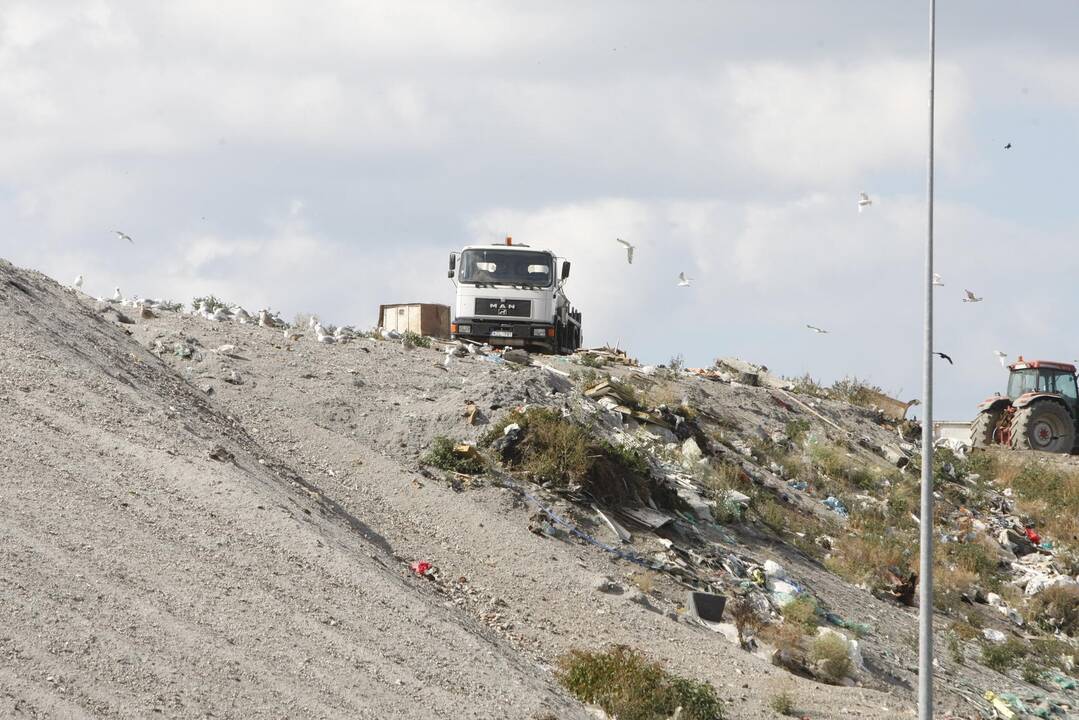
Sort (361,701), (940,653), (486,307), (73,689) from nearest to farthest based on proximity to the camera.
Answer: (73,689), (361,701), (940,653), (486,307)

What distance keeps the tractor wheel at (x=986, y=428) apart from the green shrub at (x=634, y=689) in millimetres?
16742

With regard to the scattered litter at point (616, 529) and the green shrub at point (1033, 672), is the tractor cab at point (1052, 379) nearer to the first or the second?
the green shrub at point (1033, 672)

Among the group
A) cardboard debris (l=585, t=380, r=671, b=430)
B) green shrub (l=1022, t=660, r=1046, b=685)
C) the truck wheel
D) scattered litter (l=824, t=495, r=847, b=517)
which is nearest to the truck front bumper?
cardboard debris (l=585, t=380, r=671, b=430)

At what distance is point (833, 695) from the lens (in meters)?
12.0

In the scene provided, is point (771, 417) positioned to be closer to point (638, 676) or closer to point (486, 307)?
point (486, 307)

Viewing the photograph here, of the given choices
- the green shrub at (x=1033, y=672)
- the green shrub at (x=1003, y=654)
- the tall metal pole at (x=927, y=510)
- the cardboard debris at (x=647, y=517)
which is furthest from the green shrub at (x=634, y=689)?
the green shrub at (x=1033, y=672)

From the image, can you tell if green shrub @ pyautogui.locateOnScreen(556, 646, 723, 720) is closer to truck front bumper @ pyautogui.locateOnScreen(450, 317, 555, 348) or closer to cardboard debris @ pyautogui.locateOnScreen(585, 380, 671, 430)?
cardboard debris @ pyautogui.locateOnScreen(585, 380, 671, 430)

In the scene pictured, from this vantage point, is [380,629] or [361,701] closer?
[361,701]

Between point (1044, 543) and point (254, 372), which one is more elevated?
point (254, 372)

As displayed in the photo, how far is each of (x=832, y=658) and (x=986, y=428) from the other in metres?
14.9

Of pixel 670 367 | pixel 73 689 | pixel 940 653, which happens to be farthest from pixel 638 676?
pixel 670 367

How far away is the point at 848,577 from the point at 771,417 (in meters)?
6.96

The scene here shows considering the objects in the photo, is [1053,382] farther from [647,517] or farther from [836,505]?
[647,517]

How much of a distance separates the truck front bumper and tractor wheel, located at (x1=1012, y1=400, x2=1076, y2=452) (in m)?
9.34
